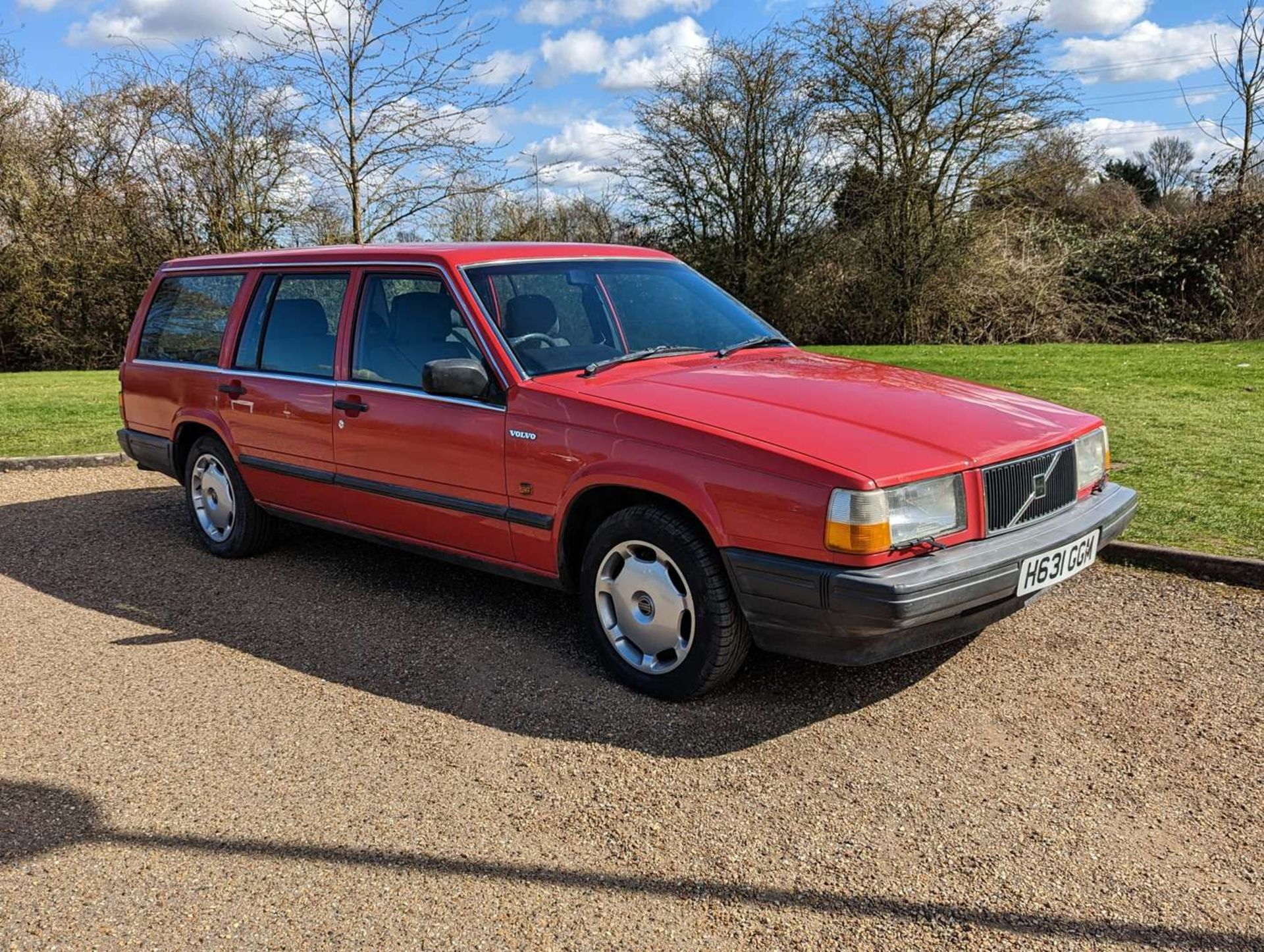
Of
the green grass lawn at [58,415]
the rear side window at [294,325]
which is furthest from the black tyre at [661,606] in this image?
the green grass lawn at [58,415]

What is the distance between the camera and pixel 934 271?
19281mm

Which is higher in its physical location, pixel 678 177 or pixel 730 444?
pixel 678 177

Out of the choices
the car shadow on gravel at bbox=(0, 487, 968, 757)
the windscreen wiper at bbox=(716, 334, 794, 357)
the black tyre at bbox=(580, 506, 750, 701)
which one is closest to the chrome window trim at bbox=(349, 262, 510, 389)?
the black tyre at bbox=(580, 506, 750, 701)

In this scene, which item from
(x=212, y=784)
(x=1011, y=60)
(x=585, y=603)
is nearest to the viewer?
(x=212, y=784)

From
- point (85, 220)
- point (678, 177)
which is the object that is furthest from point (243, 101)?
point (678, 177)

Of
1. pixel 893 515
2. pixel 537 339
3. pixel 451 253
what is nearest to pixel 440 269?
pixel 451 253

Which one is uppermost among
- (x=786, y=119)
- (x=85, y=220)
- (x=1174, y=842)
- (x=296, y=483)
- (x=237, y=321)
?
(x=786, y=119)

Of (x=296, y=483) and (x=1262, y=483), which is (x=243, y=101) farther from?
(x=1262, y=483)

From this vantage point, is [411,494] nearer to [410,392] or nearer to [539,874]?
[410,392]

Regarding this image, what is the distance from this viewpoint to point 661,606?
3900mm

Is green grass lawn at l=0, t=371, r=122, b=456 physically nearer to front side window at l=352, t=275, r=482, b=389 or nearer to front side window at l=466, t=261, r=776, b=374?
front side window at l=352, t=275, r=482, b=389

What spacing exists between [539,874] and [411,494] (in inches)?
90.9

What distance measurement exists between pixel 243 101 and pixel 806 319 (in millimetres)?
11907

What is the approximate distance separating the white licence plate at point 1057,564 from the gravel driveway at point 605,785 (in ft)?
1.60
